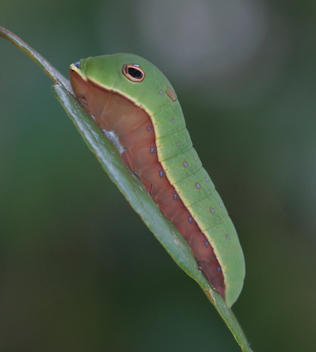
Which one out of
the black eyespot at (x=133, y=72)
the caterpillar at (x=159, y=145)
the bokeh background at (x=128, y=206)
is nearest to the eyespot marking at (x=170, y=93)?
the caterpillar at (x=159, y=145)

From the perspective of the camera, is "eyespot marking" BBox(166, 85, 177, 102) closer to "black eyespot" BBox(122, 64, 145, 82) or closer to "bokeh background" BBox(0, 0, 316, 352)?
"black eyespot" BBox(122, 64, 145, 82)

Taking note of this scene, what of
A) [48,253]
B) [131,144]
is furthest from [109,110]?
[48,253]

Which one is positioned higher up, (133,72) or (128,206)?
(133,72)

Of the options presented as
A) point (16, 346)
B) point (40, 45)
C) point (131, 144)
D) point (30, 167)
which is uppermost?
point (40, 45)

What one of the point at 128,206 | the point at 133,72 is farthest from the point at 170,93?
the point at 128,206

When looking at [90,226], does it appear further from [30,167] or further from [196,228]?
[196,228]

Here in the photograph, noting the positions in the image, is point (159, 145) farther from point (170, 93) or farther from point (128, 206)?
point (128, 206)

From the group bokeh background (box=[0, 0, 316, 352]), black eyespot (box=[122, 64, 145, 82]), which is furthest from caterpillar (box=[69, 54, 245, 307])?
bokeh background (box=[0, 0, 316, 352])
